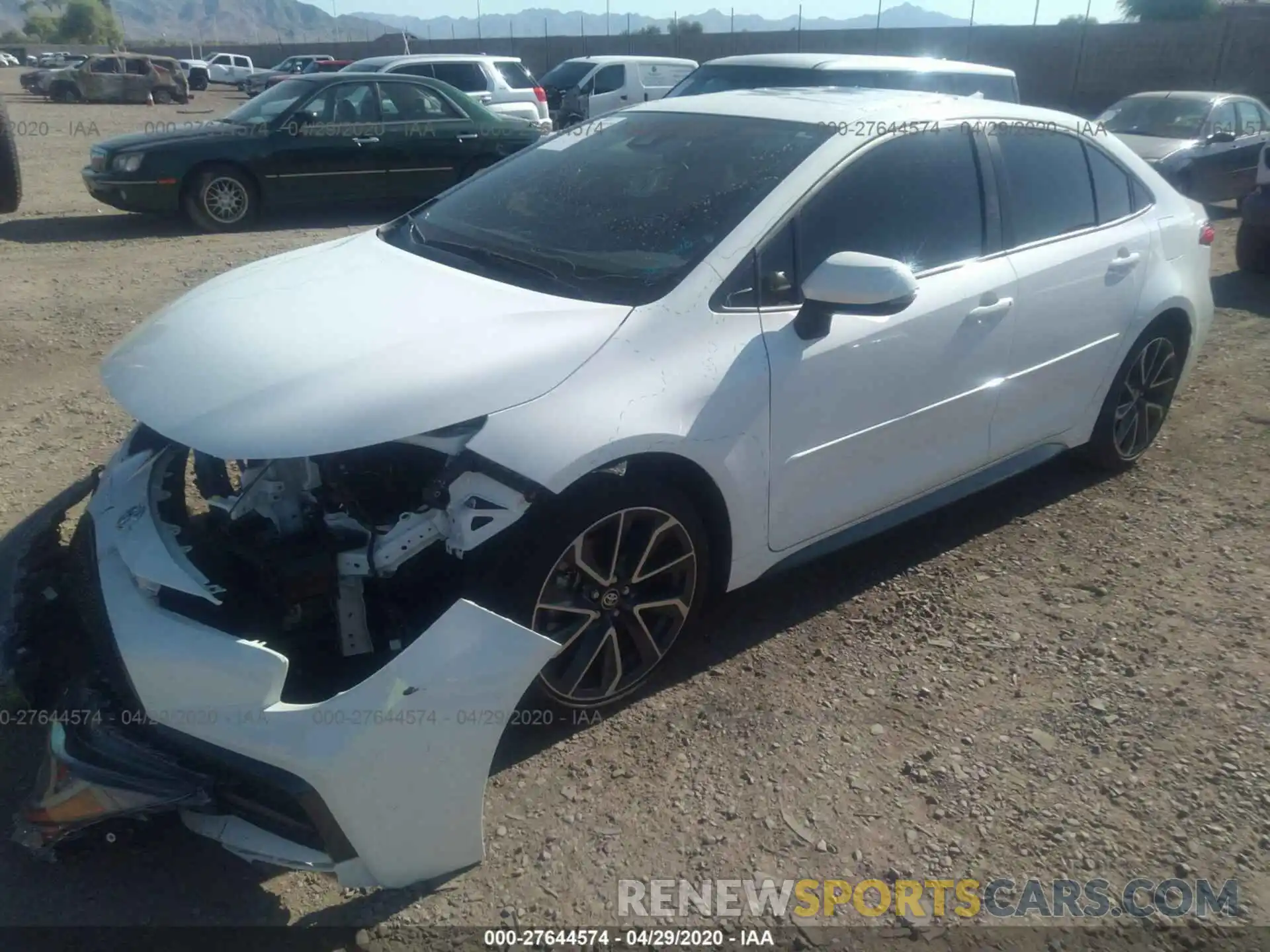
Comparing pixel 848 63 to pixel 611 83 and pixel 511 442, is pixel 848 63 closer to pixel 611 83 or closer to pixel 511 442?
pixel 511 442

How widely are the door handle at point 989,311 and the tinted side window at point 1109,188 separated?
0.87m

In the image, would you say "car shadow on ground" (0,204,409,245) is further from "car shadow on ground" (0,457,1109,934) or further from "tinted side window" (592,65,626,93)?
"tinted side window" (592,65,626,93)

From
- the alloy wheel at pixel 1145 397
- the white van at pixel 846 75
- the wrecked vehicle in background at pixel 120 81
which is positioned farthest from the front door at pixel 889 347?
the wrecked vehicle in background at pixel 120 81

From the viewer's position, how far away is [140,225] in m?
10.2

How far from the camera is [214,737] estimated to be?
2145mm

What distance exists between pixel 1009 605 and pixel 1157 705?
2.10ft

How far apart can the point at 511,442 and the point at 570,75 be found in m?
19.8

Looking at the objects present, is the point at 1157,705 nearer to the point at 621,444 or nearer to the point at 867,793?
the point at 867,793

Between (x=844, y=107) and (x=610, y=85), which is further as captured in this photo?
(x=610, y=85)

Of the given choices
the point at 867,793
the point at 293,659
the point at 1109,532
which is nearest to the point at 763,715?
the point at 867,793

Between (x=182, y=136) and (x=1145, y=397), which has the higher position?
(x=182, y=136)

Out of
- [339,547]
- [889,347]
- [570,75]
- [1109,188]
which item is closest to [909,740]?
[889,347]

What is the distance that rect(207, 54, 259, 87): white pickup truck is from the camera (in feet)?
135

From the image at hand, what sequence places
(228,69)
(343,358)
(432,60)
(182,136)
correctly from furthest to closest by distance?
(228,69), (432,60), (182,136), (343,358)
